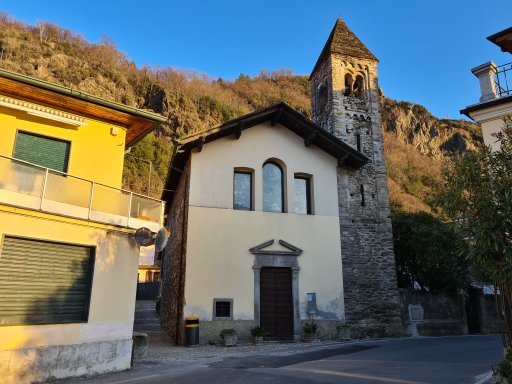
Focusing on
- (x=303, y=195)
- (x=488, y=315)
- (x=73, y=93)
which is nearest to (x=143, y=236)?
(x=73, y=93)

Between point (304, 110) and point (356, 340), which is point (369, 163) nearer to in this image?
point (356, 340)

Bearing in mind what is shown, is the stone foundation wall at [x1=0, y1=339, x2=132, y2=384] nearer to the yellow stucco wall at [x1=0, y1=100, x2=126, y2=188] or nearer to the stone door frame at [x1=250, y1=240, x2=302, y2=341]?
the yellow stucco wall at [x1=0, y1=100, x2=126, y2=188]

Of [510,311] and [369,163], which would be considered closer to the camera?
[510,311]

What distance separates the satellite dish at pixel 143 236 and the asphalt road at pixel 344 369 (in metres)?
2.68

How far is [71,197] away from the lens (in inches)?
330

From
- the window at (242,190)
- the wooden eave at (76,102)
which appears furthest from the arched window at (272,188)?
the wooden eave at (76,102)

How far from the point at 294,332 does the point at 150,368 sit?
621cm

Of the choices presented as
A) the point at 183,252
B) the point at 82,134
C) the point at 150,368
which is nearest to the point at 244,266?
the point at 183,252

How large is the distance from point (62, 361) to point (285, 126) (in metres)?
11.2

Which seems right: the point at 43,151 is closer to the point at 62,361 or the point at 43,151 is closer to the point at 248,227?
the point at 62,361

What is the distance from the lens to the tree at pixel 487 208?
5.41 meters

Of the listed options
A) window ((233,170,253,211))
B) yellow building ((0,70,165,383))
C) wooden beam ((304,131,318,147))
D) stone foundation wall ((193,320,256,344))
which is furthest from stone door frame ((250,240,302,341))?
yellow building ((0,70,165,383))

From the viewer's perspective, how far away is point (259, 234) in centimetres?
1410

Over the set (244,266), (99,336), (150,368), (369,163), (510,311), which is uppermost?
(369,163)
